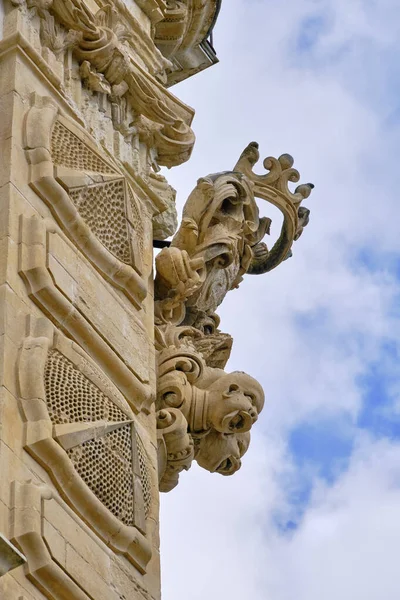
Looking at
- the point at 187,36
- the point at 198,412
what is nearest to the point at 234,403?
the point at 198,412

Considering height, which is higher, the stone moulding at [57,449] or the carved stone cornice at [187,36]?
the carved stone cornice at [187,36]

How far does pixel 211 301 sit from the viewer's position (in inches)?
591

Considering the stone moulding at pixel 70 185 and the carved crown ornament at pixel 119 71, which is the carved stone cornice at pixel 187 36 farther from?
the stone moulding at pixel 70 185

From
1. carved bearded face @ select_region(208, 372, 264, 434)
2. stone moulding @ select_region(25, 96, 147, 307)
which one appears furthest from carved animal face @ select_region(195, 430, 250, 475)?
stone moulding @ select_region(25, 96, 147, 307)

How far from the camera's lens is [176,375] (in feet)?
45.7

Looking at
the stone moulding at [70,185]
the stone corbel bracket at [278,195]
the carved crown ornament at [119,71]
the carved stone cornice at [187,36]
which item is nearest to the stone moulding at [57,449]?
the stone moulding at [70,185]

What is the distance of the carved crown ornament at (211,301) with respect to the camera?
1387cm

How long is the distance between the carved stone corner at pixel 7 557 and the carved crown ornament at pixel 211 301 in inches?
148

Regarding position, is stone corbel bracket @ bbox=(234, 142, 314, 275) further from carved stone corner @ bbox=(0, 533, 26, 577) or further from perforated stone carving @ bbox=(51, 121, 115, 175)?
carved stone corner @ bbox=(0, 533, 26, 577)

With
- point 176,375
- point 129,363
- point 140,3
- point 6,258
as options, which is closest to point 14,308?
point 6,258

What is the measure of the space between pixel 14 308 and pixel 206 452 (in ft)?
8.62

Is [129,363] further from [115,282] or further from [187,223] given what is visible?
[187,223]

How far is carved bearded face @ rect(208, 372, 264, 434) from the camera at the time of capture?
13.9m

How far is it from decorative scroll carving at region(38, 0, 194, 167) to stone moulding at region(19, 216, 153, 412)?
215 cm
